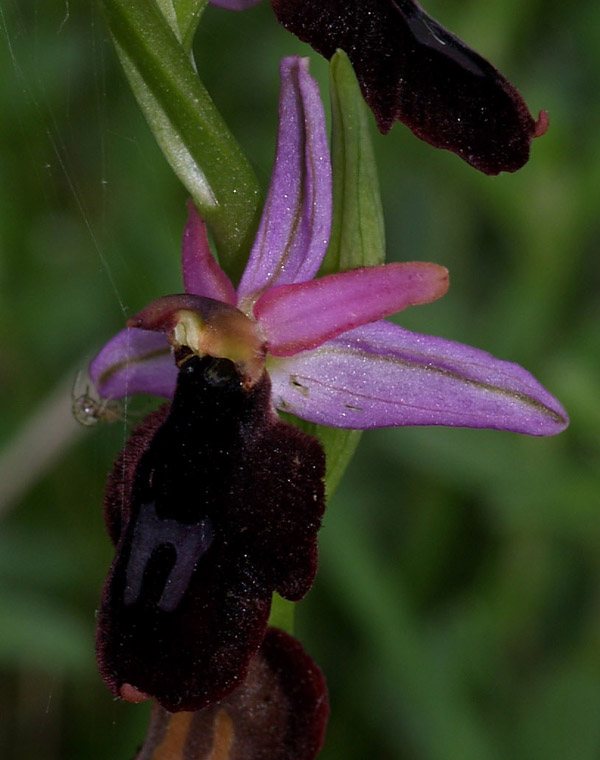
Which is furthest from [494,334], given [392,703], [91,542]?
[91,542]

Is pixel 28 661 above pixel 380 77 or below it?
below

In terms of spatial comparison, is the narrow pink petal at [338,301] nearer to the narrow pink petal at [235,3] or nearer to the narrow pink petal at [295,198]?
the narrow pink petal at [295,198]

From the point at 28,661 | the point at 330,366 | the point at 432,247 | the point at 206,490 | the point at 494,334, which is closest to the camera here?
the point at 206,490

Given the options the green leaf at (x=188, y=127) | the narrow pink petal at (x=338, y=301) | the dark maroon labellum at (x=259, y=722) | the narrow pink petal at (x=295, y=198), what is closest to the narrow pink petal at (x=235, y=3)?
the green leaf at (x=188, y=127)

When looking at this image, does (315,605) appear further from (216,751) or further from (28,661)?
(216,751)

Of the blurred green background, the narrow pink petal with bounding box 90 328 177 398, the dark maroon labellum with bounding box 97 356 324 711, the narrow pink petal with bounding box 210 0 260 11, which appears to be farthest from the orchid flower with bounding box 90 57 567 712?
the blurred green background

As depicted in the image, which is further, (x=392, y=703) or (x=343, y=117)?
(x=392, y=703)

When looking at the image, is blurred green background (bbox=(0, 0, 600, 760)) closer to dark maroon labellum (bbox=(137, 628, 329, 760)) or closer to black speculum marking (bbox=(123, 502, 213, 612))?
dark maroon labellum (bbox=(137, 628, 329, 760))
